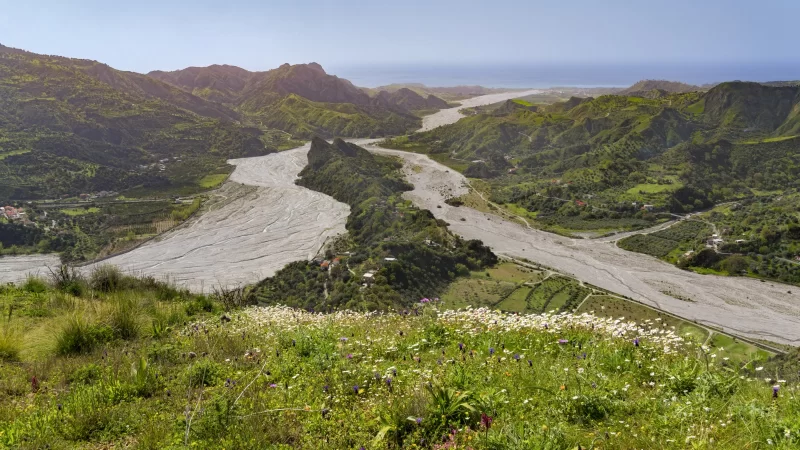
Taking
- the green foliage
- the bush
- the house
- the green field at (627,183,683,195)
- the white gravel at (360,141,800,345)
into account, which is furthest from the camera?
the green field at (627,183,683,195)

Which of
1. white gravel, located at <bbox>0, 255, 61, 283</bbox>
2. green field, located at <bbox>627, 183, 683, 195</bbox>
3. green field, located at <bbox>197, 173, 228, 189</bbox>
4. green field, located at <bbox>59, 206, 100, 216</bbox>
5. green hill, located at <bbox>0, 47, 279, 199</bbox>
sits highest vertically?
green hill, located at <bbox>0, 47, 279, 199</bbox>

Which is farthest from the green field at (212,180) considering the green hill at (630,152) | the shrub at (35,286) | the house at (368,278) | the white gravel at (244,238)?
the shrub at (35,286)

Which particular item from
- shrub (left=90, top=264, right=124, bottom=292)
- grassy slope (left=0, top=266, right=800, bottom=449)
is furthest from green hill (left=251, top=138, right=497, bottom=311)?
grassy slope (left=0, top=266, right=800, bottom=449)

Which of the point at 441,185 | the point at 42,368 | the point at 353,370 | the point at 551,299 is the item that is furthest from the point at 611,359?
the point at 441,185

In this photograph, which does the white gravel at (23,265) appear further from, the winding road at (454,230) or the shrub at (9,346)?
the shrub at (9,346)

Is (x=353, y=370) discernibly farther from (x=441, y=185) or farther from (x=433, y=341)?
(x=441, y=185)

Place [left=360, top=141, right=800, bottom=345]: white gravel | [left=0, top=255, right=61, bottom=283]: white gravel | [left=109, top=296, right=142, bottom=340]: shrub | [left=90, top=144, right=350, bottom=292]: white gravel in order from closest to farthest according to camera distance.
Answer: [left=109, top=296, right=142, bottom=340]: shrub → [left=360, top=141, right=800, bottom=345]: white gravel → [left=0, top=255, right=61, bottom=283]: white gravel → [left=90, top=144, right=350, bottom=292]: white gravel

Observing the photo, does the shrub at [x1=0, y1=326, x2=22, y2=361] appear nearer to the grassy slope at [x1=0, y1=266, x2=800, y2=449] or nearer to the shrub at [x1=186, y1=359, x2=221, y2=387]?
the grassy slope at [x1=0, y1=266, x2=800, y2=449]
